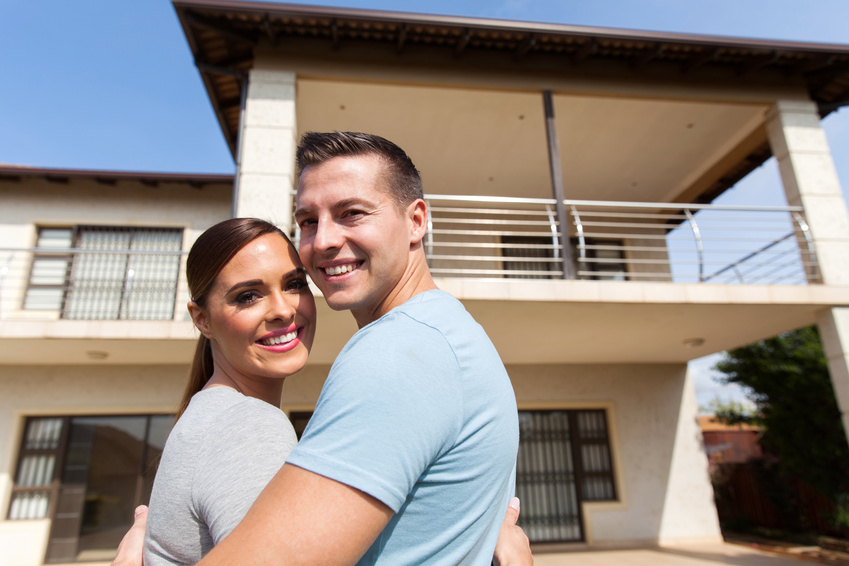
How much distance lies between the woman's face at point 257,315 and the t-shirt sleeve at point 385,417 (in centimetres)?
50

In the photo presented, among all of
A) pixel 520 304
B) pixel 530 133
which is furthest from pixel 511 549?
pixel 530 133

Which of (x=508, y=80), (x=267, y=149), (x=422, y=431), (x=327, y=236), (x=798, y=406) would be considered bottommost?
(x=422, y=431)

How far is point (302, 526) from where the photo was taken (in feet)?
2.06

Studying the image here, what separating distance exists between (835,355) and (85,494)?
1046 cm

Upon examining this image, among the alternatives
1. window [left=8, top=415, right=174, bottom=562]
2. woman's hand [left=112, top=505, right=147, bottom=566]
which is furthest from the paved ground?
woman's hand [left=112, top=505, right=147, bottom=566]

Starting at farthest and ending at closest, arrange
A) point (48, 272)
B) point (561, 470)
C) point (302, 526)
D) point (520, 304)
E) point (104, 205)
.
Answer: point (561, 470)
point (104, 205)
point (48, 272)
point (520, 304)
point (302, 526)

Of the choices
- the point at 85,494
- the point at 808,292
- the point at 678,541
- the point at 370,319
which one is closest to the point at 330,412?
the point at 370,319

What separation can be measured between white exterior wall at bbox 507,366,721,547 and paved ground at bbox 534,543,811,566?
0.37 meters

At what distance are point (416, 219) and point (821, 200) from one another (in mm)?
7418

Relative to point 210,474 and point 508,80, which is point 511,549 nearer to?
point 210,474

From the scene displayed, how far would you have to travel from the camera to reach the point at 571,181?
945cm

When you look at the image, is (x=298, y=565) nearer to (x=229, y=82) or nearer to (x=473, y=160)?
(x=229, y=82)

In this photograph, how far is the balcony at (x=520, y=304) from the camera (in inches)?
228

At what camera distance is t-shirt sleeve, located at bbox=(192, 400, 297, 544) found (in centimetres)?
81
